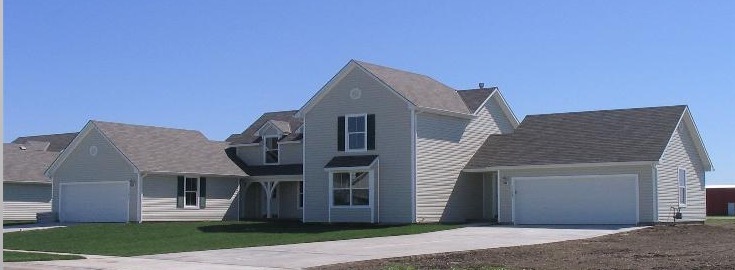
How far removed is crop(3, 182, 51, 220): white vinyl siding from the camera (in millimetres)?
47281

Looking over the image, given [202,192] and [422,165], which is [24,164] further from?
[422,165]

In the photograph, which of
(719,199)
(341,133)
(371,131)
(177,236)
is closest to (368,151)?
(371,131)

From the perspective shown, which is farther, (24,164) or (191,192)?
(24,164)

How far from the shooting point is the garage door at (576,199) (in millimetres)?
32938

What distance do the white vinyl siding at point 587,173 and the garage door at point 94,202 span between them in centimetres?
1703

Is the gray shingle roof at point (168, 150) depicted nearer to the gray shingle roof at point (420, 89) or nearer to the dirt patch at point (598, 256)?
the gray shingle roof at point (420, 89)

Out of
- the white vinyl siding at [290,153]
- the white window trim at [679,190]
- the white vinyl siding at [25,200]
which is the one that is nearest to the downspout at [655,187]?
the white window trim at [679,190]

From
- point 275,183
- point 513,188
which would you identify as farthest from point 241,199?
point 513,188

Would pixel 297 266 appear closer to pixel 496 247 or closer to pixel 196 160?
pixel 496 247

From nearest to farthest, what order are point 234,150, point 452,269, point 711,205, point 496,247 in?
point 452,269, point 496,247, point 234,150, point 711,205

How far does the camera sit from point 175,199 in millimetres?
40781

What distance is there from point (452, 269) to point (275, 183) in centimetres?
2779

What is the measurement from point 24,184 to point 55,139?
569 inches

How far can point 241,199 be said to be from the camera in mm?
45000
